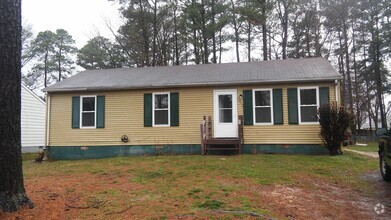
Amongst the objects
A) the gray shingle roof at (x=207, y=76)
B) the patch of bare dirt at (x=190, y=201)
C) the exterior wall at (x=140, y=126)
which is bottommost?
the patch of bare dirt at (x=190, y=201)

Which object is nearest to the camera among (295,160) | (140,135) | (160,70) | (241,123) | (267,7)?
(295,160)

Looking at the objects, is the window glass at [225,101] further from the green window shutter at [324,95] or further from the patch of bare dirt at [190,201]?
the patch of bare dirt at [190,201]

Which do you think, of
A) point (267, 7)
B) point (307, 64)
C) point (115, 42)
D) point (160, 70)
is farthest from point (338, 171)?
point (115, 42)

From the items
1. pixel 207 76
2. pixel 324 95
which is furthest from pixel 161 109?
pixel 324 95

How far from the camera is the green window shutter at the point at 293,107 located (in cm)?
1077

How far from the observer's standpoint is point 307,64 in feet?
40.6

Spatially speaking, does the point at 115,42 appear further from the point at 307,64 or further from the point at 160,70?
the point at 307,64

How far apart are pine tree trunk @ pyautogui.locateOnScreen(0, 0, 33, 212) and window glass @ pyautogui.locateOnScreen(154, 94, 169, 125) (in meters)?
7.53

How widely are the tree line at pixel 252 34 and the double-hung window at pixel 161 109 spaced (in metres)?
12.1

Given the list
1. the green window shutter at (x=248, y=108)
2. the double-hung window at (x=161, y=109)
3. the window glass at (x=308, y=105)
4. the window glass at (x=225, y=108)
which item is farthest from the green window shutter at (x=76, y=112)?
the window glass at (x=308, y=105)

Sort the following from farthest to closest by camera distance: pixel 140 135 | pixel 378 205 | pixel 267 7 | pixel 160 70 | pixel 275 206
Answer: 1. pixel 267 7
2. pixel 160 70
3. pixel 140 135
4. pixel 378 205
5. pixel 275 206

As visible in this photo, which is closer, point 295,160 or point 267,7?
point 295,160

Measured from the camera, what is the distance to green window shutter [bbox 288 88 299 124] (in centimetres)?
1077

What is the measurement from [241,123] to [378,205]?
21.1 ft
